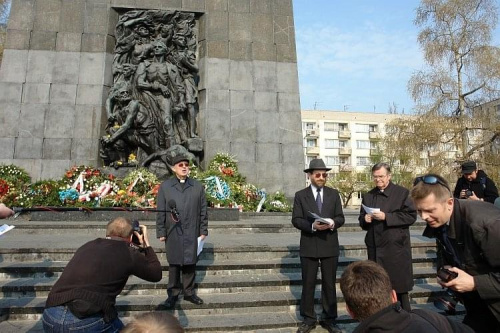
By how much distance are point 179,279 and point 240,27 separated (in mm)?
11069

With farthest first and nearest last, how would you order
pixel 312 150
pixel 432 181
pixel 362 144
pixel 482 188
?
pixel 362 144 → pixel 312 150 → pixel 482 188 → pixel 432 181

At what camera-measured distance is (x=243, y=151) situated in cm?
1350

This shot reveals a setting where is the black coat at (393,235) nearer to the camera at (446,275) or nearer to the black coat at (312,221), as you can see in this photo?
the black coat at (312,221)

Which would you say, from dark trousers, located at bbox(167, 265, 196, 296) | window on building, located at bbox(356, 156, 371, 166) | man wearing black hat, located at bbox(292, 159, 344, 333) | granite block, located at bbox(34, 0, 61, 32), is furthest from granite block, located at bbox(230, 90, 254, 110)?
window on building, located at bbox(356, 156, 371, 166)

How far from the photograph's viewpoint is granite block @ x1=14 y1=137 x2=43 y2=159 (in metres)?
12.4

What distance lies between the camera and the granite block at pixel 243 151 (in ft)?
44.1

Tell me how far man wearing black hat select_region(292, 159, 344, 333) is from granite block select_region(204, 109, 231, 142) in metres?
8.16

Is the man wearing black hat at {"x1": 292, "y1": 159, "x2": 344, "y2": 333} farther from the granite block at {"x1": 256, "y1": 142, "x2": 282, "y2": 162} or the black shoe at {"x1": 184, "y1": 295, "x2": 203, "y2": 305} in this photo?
the granite block at {"x1": 256, "y1": 142, "x2": 282, "y2": 162}

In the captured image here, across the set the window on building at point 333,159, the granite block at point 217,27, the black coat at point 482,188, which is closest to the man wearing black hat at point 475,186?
the black coat at point 482,188

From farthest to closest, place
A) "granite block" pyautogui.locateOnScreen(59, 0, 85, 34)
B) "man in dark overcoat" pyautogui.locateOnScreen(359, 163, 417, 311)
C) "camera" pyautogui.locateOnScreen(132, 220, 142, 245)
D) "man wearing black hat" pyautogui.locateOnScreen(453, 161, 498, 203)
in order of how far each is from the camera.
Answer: "granite block" pyautogui.locateOnScreen(59, 0, 85, 34), "man wearing black hat" pyautogui.locateOnScreen(453, 161, 498, 203), "man in dark overcoat" pyautogui.locateOnScreen(359, 163, 417, 311), "camera" pyautogui.locateOnScreen(132, 220, 142, 245)

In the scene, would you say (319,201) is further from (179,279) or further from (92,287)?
(92,287)

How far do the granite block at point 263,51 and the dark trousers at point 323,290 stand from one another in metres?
10.4

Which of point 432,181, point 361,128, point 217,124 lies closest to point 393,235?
point 432,181

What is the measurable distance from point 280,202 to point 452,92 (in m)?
19.2
